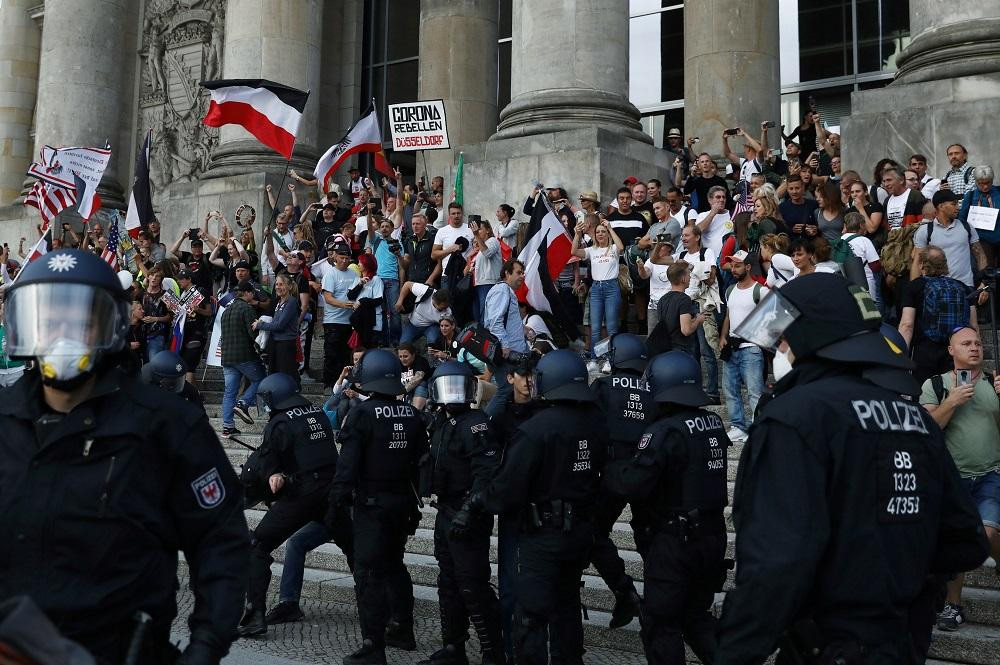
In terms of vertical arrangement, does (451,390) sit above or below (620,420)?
above

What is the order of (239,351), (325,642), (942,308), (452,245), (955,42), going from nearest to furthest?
(325,642) < (942,308) < (955,42) < (239,351) < (452,245)

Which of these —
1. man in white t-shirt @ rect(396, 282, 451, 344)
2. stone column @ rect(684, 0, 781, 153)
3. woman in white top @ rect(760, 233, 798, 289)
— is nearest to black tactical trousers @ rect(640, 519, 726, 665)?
woman in white top @ rect(760, 233, 798, 289)

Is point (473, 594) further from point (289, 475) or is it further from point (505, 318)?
point (505, 318)

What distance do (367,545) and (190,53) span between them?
2002cm

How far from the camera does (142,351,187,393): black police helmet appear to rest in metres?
8.94

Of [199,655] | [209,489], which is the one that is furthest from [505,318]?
[199,655]

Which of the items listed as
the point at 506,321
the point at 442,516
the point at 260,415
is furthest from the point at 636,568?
the point at 260,415

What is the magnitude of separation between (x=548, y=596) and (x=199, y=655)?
3.22m

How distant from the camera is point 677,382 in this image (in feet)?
20.0

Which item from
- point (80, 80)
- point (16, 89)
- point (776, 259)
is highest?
point (16, 89)

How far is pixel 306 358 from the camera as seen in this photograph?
1406cm

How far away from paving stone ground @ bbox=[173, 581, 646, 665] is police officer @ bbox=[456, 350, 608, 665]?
709 mm

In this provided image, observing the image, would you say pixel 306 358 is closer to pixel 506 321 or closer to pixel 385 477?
pixel 506 321

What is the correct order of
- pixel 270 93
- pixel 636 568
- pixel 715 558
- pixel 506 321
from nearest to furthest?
1. pixel 715 558
2. pixel 636 568
3. pixel 506 321
4. pixel 270 93
